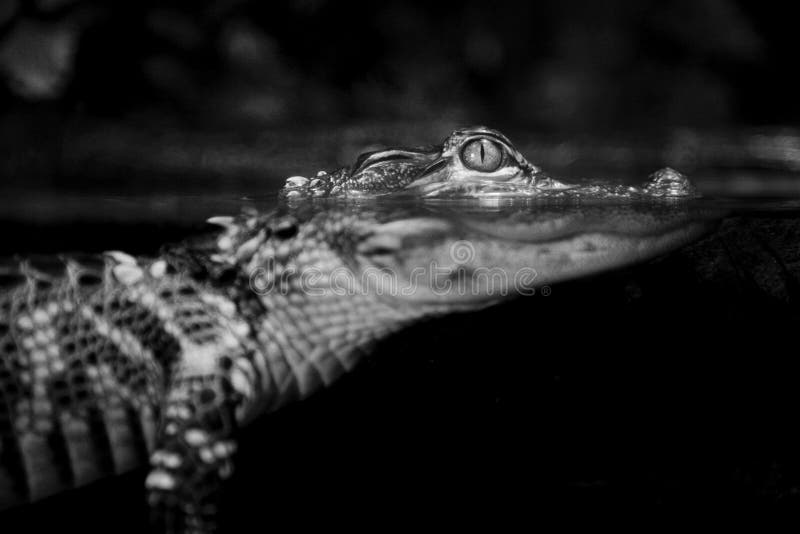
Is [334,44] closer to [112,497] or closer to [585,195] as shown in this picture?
[585,195]

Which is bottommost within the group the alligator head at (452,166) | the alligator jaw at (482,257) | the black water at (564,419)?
the black water at (564,419)

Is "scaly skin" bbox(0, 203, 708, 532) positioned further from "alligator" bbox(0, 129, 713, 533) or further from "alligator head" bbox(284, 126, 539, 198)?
"alligator head" bbox(284, 126, 539, 198)

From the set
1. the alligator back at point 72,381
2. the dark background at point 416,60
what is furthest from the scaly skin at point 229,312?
the dark background at point 416,60

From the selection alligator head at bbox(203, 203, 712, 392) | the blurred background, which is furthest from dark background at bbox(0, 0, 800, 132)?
alligator head at bbox(203, 203, 712, 392)

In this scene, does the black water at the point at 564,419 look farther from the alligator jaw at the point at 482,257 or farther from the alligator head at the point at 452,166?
the alligator head at the point at 452,166

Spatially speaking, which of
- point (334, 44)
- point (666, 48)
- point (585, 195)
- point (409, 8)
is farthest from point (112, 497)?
point (666, 48)

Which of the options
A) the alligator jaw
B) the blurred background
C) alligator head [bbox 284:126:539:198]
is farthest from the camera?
the blurred background
